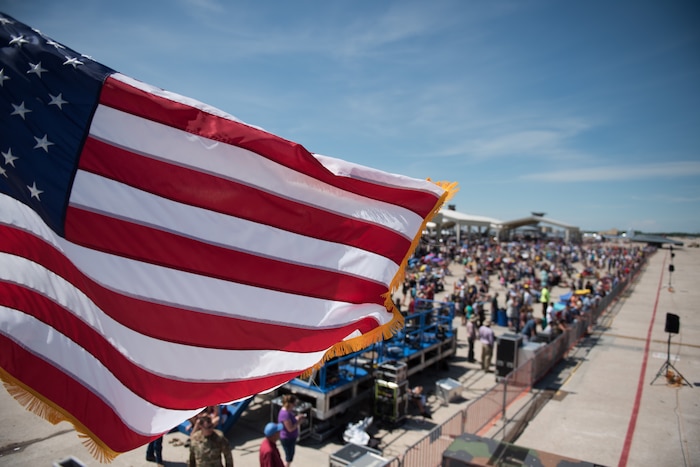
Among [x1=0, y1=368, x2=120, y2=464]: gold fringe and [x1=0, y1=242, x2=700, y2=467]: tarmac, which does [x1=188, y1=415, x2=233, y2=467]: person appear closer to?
[x1=0, y1=242, x2=700, y2=467]: tarmac

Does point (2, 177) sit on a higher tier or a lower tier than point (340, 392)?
higher

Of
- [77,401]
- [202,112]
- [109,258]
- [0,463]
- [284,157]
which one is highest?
[202,112]

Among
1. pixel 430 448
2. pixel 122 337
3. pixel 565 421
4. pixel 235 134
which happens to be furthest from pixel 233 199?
pixel 565 421

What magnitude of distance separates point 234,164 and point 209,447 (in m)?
4.15

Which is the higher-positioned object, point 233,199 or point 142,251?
point 233,199

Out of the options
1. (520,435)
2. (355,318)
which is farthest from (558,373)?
(355,318)

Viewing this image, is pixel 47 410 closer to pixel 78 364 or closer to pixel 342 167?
pixel 78 364

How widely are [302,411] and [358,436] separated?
1237 millimetres

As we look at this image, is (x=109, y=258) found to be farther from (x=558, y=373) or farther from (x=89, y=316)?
(x=558, y=373)

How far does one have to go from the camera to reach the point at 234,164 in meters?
3.31

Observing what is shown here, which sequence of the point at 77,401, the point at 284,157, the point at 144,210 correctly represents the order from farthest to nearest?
the point at 284,157 < the point at 144,210 < the point at 77,401

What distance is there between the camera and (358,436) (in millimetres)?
8453

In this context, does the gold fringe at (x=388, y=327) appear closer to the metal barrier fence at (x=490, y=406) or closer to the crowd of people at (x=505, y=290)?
the crowd of people at (x=505, y=290)

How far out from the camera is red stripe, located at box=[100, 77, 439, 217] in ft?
9.75
